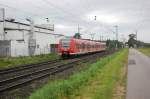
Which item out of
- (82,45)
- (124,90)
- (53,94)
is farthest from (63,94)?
(82,45)

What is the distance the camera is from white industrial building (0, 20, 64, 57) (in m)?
48.2

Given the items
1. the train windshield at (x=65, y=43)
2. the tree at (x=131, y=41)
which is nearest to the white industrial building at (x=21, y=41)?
the train windshield at (x=65, y=43)

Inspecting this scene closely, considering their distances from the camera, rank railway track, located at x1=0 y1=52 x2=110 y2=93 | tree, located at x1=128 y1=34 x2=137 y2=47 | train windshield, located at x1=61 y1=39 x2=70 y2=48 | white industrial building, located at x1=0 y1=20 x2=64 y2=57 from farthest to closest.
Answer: tree, located at x1=128 y1=34 x2=137 y2=47 → white industrial building, located at x1=0 y1=20 x2=64 y2=57 → train windshield, located at x1=61 y1=39 x2=70 y2=48 → railway track, located at x1=0 y1=52 x2=110 y2=93

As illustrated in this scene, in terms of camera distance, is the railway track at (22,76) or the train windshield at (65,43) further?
the train windshield at (65,43)

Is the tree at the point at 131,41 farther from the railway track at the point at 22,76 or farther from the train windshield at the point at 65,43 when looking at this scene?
the railway track at the point at 22,76

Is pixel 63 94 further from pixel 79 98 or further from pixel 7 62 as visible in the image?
pixel 7 62

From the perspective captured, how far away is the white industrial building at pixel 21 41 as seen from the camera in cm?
4825

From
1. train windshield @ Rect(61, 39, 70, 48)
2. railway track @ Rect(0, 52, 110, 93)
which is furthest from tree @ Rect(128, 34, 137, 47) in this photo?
railway track @ Rect(0, 52, 110, 93)

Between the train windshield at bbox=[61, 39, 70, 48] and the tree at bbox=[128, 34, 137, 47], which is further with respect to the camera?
the tree at bbox=[128, 34, 137, 47]

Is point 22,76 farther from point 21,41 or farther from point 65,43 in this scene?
point 21,41

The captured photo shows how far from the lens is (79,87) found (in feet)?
42.7

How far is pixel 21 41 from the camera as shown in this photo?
52.8m

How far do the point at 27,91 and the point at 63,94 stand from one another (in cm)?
309

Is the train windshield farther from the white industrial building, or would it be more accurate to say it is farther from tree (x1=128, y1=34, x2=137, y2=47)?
tree (x1=128, y1=34, x2=137, y2=47)
